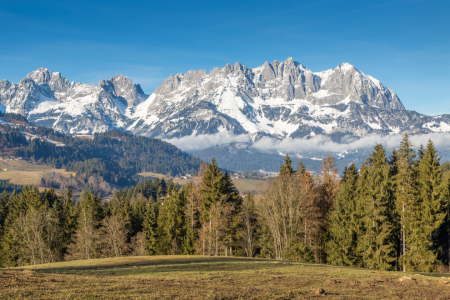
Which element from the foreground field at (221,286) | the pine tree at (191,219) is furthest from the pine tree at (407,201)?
the pine tree at (191,219)

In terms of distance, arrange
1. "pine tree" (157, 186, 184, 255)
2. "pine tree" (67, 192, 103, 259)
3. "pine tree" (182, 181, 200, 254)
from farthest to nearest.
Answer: "pine tree" (157, 186, 184, 255) < "pine tree" (67, 192, 103, 259) < "pine tree" (182, 181, 200, 254)

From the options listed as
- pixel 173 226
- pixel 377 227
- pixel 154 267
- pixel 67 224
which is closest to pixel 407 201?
pixel 377 227

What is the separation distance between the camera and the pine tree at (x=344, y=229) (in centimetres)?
5575

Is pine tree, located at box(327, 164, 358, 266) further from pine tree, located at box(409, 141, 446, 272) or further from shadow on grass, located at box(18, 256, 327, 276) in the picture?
shadow on grass, located at box(18, 256, 327, 276)

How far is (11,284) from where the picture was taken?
21.0 metres

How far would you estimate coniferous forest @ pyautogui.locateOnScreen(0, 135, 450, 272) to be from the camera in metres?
50.2

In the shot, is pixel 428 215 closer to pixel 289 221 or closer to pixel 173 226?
pixel 289 221

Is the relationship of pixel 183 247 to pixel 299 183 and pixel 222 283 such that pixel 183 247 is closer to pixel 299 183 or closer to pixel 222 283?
pixel 299 183

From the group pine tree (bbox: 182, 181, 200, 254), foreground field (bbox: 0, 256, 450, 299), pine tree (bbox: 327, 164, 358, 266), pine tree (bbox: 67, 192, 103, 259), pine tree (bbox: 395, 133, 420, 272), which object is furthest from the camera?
pine tree (bbox: 67, 192, 103, 259)

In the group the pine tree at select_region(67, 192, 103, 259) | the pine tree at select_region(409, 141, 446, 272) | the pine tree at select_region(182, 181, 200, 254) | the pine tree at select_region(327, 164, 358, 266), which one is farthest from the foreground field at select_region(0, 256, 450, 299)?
the pine tree at select_region(67, 192, 103, 259)

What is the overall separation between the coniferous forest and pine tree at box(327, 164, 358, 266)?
0.17m

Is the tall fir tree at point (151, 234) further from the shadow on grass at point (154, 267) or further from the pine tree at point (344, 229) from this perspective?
the pine tree at point (344, 229)

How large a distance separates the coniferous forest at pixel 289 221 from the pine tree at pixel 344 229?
6.5 inches

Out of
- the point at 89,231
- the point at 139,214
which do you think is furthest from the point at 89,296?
the point at 139,214
